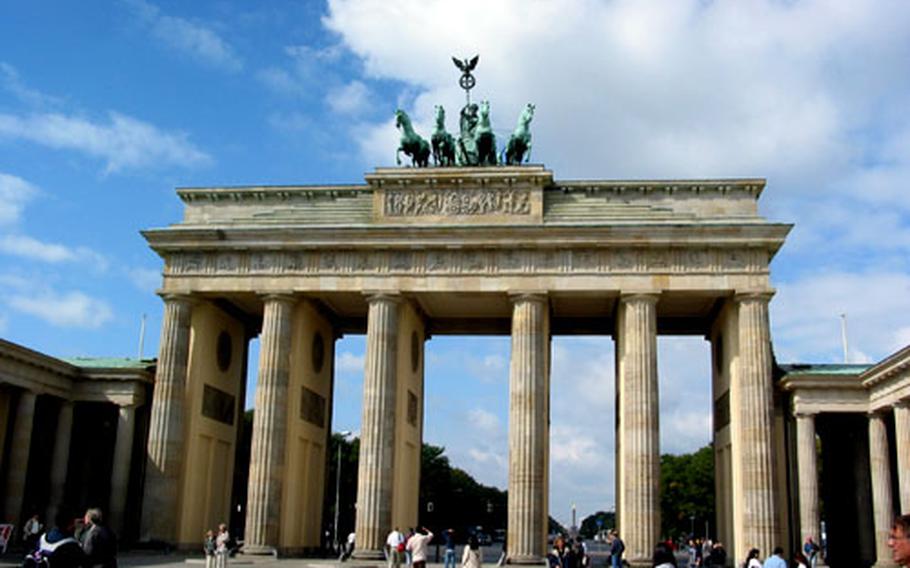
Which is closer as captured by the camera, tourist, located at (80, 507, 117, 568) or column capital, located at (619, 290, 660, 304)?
tourist, located at (80, 507, 117, 568)

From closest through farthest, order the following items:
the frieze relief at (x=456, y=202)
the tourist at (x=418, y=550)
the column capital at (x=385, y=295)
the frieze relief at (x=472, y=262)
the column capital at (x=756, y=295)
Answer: the tourist at (x=418, y=550) → the column capital at (x=756, y=295) → the frieze relief at (x=472, y=262) → the column capital at (x=385, y=295) → the frieze relief at (x=456, y=202)

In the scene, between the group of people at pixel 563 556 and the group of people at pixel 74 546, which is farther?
the group of people at pixel 563 556

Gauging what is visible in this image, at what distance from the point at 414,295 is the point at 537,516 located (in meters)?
11.6

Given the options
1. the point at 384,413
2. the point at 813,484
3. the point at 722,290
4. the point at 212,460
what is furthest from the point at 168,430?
the point at 813,484

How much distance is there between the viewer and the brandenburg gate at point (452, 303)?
4181 cm

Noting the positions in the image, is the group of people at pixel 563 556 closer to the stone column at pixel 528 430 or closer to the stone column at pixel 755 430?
the stone column at pixel 528 430

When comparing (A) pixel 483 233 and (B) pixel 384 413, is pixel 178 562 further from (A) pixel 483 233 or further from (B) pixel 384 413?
(A) pixel 483 233

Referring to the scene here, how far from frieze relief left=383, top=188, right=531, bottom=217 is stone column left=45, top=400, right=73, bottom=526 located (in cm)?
1846

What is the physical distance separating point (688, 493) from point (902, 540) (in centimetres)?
11625

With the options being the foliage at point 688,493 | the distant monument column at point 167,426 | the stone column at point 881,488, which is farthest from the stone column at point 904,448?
the foliage at point 688,493

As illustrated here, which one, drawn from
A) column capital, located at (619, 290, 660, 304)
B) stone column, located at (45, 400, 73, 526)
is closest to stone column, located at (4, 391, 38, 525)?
stone column, located at (45, 400, 73, 526)

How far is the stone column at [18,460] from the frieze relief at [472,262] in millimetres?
8949

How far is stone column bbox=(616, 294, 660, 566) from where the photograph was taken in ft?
133

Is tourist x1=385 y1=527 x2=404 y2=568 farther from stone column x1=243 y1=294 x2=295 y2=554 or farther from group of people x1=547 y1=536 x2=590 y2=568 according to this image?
stone column x1=243 y1=294 x2=295 y2=554
